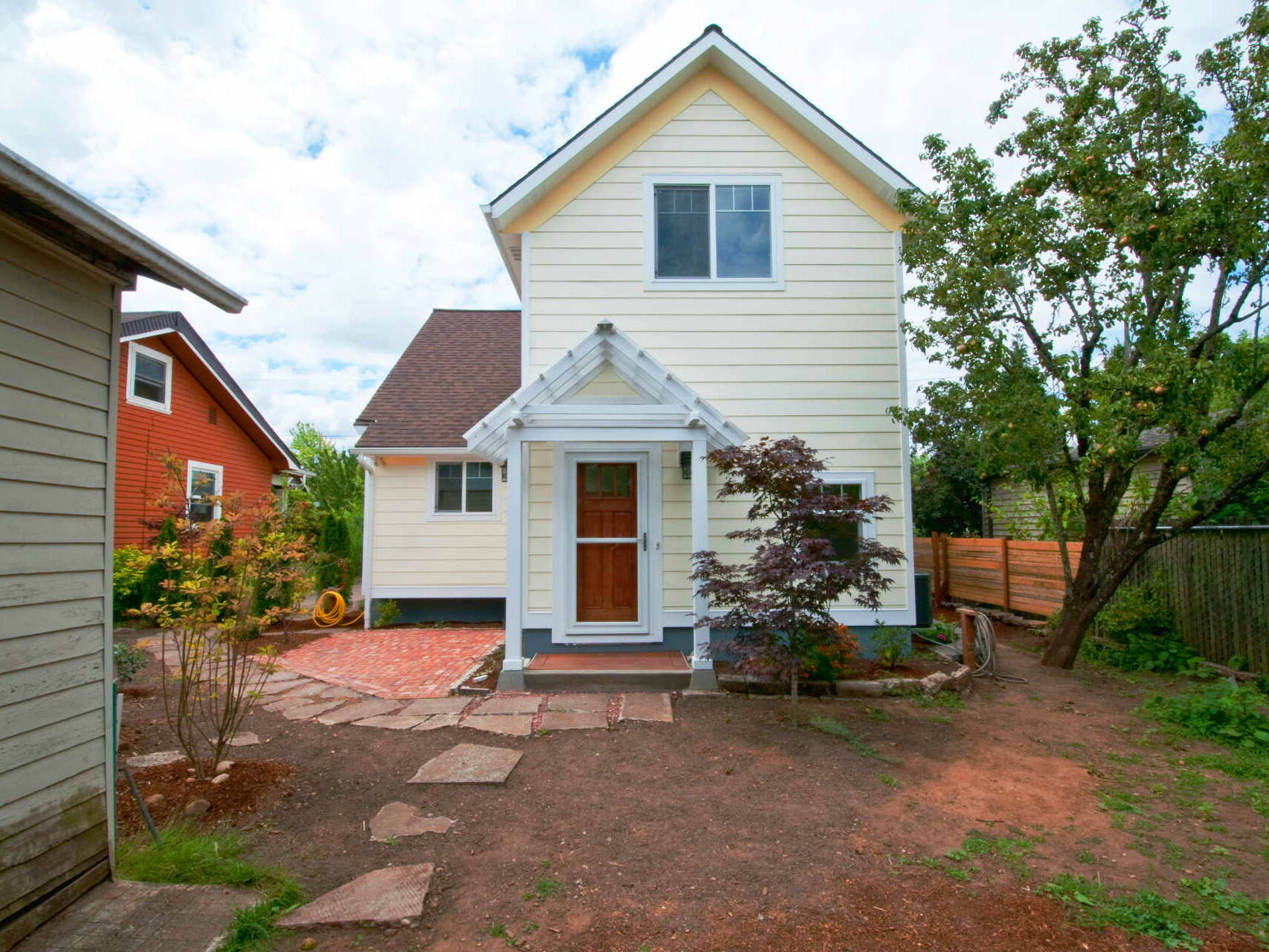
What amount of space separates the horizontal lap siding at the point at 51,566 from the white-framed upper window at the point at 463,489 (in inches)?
329

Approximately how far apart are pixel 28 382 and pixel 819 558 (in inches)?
192

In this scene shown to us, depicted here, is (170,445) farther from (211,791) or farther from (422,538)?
(211,791)

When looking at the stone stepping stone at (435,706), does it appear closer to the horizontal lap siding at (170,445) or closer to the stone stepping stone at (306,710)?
the stone stepping stone at (306,710)

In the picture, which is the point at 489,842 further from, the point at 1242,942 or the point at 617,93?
the point at 617,93

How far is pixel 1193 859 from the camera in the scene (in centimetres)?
365

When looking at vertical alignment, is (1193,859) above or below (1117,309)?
below

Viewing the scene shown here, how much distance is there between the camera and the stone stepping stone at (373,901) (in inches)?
119

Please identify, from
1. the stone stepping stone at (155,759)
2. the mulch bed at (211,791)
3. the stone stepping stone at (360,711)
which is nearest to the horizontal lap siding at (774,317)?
the stone stepping stone at (360,711)

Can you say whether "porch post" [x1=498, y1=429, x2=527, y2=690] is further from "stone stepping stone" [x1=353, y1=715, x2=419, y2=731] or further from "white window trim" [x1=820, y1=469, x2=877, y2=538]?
"white window trim" [x1=820, y1=469, x2=877, y2=538]

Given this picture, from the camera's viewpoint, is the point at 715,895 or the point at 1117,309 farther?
the point at 1117,309

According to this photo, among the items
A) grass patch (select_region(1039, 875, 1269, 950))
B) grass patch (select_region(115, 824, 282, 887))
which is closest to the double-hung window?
grass patch (select_region(115, 824, 282, 887))

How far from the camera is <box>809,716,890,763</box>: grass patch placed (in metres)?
5.16

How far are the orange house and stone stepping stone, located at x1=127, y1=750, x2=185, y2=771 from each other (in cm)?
750

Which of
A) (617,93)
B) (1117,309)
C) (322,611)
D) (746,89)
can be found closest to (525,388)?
(617,93)
